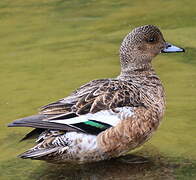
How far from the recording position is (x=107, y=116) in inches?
244

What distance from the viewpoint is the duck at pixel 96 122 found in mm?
6043

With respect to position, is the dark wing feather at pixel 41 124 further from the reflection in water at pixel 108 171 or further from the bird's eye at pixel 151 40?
the bird's eye at pixel 151 40

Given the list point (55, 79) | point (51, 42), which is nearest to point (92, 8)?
point (51, 42)

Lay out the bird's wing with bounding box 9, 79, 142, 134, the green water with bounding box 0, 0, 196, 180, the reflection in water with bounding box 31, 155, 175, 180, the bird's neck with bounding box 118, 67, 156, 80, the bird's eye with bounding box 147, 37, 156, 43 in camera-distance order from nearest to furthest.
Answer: the bird's wing with bounding box 9, 79, 142, 134 → the reflection in water with bounding box 31, 155, 175, 180 → the green water with bounding box 0, 0, 196, 180 → the bird's neck with bounding box 118, 67, 156, 80 → the bird's eye with bounding box 147, 37, 156, 43

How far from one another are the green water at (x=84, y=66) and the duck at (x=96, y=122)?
0.29 m

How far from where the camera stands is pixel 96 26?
428 inches

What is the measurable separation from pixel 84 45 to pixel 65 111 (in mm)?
4020

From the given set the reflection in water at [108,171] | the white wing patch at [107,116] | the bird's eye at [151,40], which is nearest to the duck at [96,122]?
the white wing patch at [107,116]

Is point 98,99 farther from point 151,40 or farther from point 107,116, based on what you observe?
point 151,40

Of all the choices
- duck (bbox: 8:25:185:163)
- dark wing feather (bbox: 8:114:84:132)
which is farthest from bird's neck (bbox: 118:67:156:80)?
dark wing feather (bbox: 8:114:84:132)

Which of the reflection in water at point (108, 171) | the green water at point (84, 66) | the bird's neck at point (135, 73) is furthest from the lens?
the bird's neck at point (135, 73)

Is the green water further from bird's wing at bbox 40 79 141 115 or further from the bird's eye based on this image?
the bird's eye

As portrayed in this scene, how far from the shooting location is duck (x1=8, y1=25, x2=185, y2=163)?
604 cm

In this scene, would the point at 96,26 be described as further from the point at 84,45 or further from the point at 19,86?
the point at 19,86
